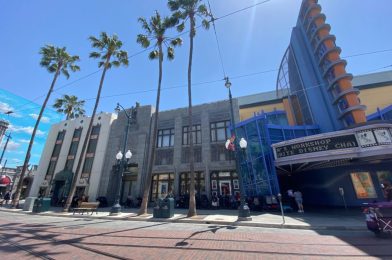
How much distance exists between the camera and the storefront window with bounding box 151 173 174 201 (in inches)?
935

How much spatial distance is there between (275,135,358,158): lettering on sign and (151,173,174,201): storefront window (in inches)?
508

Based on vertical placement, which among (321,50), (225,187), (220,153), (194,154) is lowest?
(225,187)

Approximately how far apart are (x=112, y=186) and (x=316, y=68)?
28899mm

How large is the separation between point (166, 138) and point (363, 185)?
21.1m

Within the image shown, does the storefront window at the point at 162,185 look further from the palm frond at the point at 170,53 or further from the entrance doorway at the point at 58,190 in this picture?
the entrance doorway at the point at 58,190

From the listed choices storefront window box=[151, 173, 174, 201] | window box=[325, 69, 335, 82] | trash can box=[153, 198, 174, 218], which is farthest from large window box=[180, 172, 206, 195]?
window box=[325, 69, 335, 82]

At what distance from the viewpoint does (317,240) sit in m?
7.60

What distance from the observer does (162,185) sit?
79.3 ft

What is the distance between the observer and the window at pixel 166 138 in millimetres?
25723

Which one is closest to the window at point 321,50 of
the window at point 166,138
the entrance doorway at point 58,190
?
the window at point 166,138

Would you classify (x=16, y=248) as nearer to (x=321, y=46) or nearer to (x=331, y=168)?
(x=331, y=168)

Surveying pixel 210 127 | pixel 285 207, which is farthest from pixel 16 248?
pixel 210 127

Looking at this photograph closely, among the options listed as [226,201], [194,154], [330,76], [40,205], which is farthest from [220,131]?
[40,205]

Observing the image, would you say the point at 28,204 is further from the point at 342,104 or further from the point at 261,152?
the point at 342,104
